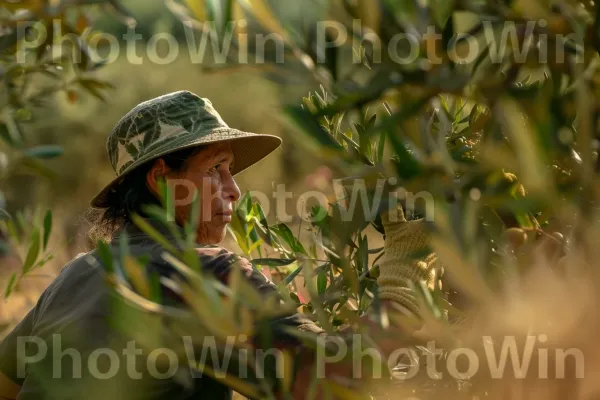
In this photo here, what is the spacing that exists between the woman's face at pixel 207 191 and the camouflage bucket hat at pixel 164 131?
0.05 metres

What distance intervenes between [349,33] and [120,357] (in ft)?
3.62

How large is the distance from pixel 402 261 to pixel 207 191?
727 mm

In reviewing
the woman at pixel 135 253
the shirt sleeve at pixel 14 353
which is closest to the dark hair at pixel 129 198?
the woman at pixel 135 253

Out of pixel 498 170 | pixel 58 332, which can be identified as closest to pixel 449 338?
pixel 498 170

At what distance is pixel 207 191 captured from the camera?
2078mm

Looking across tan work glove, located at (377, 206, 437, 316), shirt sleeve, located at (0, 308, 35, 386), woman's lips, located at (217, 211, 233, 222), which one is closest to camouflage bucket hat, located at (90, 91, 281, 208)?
woman's lips, located at (217, 211, 233, 222)

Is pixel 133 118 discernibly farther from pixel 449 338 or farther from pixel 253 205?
pixel 449 338

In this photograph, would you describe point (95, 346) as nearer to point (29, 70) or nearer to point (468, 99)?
point (29, 70)

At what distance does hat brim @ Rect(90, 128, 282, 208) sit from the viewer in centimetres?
201

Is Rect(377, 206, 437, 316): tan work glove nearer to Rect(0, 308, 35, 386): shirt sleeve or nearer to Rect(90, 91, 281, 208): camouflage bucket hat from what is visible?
Rect(90, 91, 281, 208): camouflage bucket hat

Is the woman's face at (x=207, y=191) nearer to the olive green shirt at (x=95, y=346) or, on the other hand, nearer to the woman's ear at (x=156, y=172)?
the woman's ear at (x=156, y=172)

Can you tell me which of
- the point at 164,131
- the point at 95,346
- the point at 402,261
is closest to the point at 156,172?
the point at 164,131

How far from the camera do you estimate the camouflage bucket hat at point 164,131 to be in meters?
2.04

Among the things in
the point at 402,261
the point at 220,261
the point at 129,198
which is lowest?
the point at 129,198
